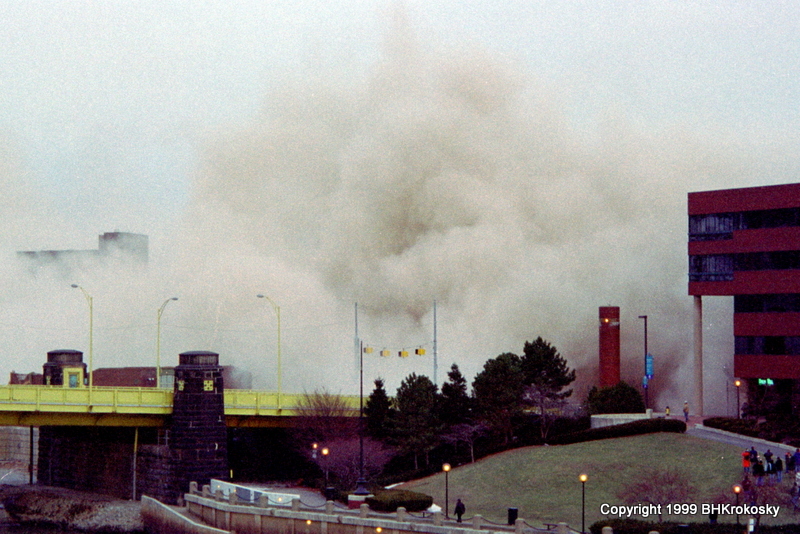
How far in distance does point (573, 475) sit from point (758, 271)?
2246 centimetres

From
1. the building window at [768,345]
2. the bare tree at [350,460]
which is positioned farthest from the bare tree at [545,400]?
the building window at [768,345]

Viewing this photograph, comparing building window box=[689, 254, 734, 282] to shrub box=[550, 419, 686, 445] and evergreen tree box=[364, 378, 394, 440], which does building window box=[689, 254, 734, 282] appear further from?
evergreen tree box=[364, 378, 394, 440]

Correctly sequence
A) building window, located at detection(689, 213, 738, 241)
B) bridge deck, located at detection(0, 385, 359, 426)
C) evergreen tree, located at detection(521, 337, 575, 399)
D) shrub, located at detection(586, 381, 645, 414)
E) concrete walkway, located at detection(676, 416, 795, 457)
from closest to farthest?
concrete walkway, located at detection(676, 416, 795, 457), bridge deck, located at detection(0, 385, 359, 426), evergreen tree, located at detection(521, 337, 575, 399), shrub, located at detection(586, 381, 645, 414), building window, located at detection(689, 213, 738, 241)

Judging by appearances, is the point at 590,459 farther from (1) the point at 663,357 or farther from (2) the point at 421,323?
(2) the point at 421,323

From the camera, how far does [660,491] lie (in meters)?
57.4

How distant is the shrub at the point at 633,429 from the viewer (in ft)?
240

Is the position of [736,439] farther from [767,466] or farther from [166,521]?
[166,521]

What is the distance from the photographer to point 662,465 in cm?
6581

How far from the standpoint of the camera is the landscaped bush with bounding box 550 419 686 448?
73.0 metres

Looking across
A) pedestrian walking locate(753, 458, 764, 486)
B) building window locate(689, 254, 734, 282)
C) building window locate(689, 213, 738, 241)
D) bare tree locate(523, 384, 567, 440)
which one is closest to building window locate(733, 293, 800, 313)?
building window locate(689, 254, 734, 282)

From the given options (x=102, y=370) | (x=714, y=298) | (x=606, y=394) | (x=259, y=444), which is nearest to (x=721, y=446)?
(x=606, y=394)

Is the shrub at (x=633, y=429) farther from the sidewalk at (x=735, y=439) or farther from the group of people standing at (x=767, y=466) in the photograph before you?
the group of people standing at (x=767, y=466)

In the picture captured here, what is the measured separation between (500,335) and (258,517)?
198 ft

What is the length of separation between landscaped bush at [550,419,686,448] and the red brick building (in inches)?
401
